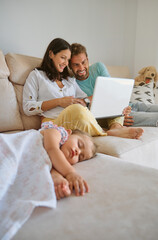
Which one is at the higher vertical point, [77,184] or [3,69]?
[3,69]

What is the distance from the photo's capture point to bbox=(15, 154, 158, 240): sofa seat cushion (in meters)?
0.55

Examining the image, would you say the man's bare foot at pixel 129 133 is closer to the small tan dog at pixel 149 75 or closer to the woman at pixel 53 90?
the woman at pixel 53 90

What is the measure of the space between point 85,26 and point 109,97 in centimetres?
154

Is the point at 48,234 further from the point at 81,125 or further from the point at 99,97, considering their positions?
the point at 99,97

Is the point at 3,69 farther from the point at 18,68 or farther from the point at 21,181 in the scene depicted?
the point at 21,181

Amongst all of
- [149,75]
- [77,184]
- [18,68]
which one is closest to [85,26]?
[149,75]

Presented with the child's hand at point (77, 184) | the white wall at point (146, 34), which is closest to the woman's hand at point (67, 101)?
the child's hand at point (77, 184)

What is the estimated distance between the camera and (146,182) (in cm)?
82

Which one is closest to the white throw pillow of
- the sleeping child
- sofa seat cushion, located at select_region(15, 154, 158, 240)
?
the sleeping child

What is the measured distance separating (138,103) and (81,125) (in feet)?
3.55

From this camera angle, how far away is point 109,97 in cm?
158

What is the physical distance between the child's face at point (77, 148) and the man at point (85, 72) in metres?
0.67

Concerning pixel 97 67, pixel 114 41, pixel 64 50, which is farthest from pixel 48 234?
pixel 114 41

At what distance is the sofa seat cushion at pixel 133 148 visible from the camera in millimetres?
1256
